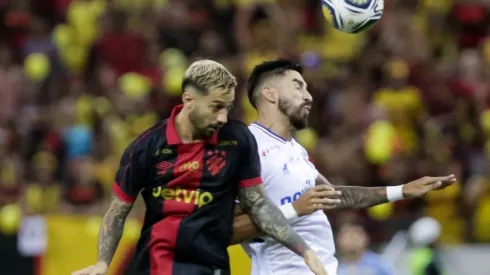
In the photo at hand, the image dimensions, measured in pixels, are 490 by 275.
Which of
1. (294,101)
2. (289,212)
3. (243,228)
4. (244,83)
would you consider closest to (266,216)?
(243,228)

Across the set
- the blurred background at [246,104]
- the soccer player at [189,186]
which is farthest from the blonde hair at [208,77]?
the blurred background at [246,104]

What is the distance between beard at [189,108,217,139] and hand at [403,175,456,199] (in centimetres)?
135

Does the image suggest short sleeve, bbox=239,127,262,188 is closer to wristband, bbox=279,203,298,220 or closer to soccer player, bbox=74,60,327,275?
soccer player, bbox=74,60,327,275

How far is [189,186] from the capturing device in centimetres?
687

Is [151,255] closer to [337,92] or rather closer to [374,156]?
[374,156]

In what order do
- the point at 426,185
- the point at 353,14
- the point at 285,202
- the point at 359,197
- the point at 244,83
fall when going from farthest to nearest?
1. the point at 244,83
2. the point at 353,14
3. the point at 359,197
4. the point at 285,202
5. the point at 426,185

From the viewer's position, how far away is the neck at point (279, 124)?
7.69 m

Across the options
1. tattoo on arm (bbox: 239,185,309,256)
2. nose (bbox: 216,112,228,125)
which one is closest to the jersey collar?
nose (bbox: 216,112,228,125)

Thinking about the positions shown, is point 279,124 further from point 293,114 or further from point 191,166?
point 191,166

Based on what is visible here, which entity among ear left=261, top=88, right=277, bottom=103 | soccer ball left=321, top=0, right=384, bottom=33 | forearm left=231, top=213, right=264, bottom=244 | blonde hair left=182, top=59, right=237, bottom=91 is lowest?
forearm left=231, top=213, right=264, bottom=244

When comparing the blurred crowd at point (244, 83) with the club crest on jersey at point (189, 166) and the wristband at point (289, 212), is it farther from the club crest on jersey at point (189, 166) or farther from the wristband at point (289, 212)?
the club crest on jersey at point (189, 166)

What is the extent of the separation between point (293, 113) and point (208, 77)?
96cm

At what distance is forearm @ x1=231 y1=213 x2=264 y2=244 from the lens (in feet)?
23.2

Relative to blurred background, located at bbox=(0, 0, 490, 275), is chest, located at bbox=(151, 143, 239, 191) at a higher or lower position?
higher
